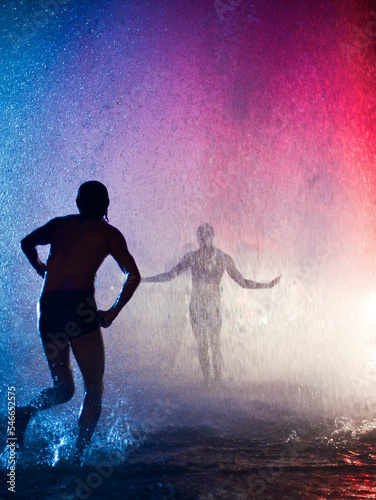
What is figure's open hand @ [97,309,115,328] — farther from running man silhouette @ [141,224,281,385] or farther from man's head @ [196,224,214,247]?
man's head @ [196,224,214,247]

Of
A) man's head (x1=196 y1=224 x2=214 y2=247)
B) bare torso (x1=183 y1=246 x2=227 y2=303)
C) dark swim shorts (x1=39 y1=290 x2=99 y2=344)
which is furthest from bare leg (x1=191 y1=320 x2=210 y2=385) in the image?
dark swim shorts (x1=39 y1=290 x2=99 y2=344)

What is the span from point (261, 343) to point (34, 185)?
192 inches

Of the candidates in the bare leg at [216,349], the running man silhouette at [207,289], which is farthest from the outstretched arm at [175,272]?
the bare leg at [216,349]

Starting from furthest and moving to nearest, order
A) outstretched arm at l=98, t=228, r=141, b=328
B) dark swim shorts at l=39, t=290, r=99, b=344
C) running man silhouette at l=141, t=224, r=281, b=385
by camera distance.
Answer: running man silhouette at l=141, t=224, r=281, b=385 → outstretched arm at l=98, t=228, r=141, b=328 → dark swim shorts at l=39, t=290, r=99, b=344

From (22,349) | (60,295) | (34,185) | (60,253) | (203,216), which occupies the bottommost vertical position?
(22,349)

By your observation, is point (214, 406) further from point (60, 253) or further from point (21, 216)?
point (21, 216)

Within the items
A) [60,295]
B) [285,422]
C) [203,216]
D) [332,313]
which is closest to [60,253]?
[60,295]

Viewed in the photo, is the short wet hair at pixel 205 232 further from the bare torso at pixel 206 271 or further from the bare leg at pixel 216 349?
the bare leg at pixel 216 349

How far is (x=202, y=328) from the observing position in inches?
180

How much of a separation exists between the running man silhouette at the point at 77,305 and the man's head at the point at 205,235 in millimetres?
2161

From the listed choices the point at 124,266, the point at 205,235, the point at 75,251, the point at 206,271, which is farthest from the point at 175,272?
the point at 75,251

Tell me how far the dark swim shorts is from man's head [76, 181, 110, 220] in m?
0.51

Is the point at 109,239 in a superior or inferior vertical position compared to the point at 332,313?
superior

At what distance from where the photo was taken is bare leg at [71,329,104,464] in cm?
242
